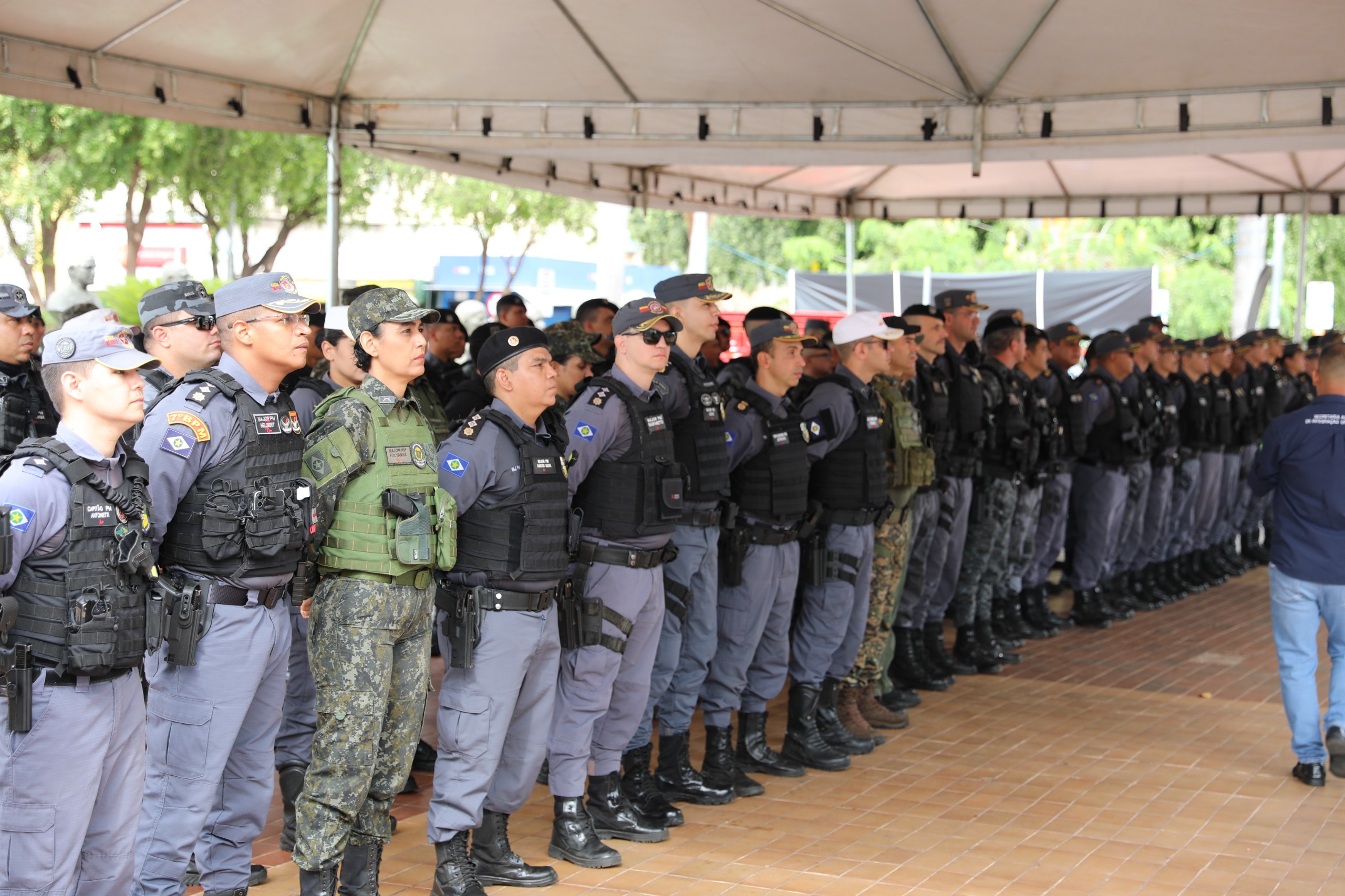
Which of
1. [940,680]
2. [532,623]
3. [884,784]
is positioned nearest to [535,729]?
[532,623]

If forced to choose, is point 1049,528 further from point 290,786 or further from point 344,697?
point 344,697

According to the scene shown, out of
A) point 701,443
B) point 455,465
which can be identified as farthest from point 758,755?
point 455,465

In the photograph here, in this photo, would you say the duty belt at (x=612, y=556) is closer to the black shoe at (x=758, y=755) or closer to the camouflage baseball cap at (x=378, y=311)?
the camouflage baseball cap at (x=378, y=311)

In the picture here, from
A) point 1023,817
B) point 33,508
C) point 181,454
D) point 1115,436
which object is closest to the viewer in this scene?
point 33,508

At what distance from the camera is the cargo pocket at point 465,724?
171 inches

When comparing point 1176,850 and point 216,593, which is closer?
point 216,593

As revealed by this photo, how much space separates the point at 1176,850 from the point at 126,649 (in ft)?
13.4

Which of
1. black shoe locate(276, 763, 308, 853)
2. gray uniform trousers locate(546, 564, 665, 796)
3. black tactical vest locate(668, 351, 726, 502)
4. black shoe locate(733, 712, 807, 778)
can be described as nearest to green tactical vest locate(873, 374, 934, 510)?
black shoe locate(733, 712, 807, 778)

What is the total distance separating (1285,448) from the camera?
6.29 meters

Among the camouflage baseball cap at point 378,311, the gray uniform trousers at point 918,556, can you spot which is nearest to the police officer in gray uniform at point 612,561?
the camouflage baseball cap at point 378,311

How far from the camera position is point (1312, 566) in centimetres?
610

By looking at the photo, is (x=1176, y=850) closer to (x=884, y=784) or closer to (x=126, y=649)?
(x=884, y=784)

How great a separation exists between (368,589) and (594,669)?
1.18 meters

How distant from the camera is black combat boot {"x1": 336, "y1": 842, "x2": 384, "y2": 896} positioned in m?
4.18
